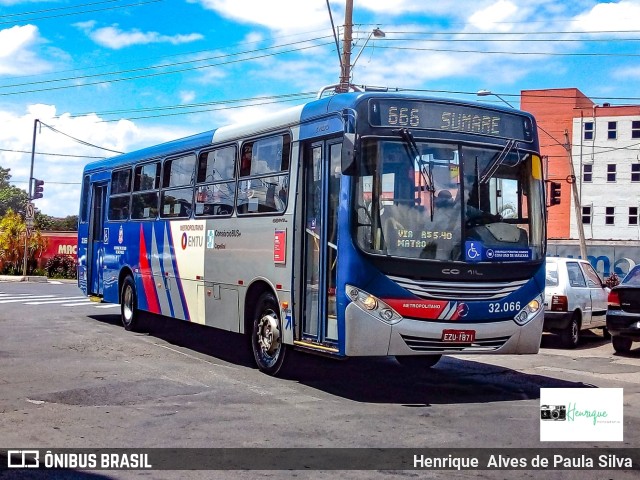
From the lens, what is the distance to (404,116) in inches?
384

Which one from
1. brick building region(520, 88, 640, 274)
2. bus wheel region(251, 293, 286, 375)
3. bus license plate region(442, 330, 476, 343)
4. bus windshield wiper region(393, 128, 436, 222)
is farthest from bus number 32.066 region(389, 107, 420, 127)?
brick building region(520, 88, 640, 274)

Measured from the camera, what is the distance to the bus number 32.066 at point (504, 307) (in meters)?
9.84

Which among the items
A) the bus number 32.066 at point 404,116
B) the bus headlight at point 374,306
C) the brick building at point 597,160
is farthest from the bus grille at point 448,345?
the brick building at point 597,160

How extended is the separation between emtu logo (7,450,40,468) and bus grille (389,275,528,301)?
4301 millimetres

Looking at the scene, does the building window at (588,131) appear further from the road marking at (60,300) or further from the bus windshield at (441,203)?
the bus windshield at (441,203)

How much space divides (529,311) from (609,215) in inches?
2290

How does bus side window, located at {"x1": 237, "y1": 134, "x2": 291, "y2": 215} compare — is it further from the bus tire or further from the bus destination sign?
the bus tire

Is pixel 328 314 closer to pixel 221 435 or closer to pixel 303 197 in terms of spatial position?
pixel 303 197

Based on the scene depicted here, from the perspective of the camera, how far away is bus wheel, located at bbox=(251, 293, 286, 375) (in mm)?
11031

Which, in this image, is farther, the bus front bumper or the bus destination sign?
the bus destination sign

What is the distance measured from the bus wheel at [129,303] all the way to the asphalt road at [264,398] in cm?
Result: 89

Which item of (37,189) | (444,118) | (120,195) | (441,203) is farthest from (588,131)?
(441,203)

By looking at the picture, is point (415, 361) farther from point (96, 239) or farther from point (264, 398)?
point (96, 239)

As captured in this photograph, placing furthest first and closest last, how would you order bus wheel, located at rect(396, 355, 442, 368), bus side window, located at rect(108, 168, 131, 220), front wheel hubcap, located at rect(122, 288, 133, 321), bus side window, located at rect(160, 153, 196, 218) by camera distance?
bus side window, located at rect(108, 168, 131, 220) < front wheel hubcap, located at rect(122, 288, 133, 321) < bus side window, located at rect(160, 153, 196, 218) < bus wheel, located at rect(396, 355, 442, 368)
